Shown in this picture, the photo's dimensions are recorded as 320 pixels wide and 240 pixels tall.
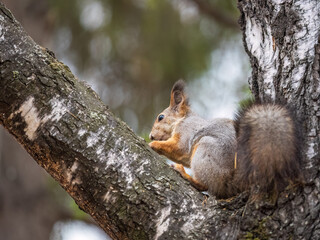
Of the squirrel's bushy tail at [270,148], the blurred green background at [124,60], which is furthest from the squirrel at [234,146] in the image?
the blurred green background at [124,60]

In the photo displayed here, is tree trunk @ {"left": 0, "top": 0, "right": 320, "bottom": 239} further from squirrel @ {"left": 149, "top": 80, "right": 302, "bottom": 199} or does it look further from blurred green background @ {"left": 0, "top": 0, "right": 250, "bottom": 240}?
blurred green background @ {"left": 0, "top": 0, "right": 250, "bottom": 240}

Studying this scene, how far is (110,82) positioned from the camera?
4.19m

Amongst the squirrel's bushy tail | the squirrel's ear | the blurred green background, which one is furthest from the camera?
the blurred green background

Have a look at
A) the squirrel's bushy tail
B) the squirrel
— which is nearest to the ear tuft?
the squirrel

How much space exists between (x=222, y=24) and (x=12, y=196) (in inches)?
94.6

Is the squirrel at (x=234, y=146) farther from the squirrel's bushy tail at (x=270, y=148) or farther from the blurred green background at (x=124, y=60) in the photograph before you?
→ the blurred green background at (x=124, y=60)

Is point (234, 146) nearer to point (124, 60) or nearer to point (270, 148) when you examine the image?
point (270, 148)

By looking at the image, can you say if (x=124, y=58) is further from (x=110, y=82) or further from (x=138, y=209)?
(x=138, y=209)

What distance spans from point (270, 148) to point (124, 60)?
303 centimetres

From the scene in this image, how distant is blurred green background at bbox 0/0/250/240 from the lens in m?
3.98

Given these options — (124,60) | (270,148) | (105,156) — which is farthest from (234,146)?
(124,60)

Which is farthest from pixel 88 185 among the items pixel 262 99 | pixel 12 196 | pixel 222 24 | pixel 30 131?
pixel 12 196

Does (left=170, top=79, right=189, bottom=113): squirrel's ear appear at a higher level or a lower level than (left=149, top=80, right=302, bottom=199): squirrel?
higher

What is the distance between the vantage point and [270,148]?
129cm
